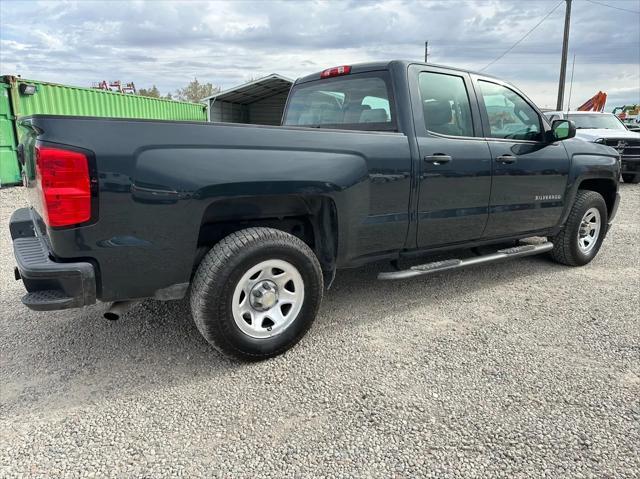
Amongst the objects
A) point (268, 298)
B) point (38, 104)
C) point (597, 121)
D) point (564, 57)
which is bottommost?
point (268, 298)

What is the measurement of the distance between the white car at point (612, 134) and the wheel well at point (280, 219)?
422 inches

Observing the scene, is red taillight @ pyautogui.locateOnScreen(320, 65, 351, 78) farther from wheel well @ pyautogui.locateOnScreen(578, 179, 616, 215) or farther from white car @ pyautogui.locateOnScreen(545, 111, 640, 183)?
white car @ pyautogui.locateOnScreen(545, 111, 640, 183)

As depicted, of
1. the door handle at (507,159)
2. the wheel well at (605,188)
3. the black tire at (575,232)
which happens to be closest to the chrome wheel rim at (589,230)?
the black tire at (575,232)

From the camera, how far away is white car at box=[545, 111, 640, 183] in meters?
12.1

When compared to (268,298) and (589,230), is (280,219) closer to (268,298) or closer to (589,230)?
(268,298)

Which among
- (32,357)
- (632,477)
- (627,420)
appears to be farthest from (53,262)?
(627,420)

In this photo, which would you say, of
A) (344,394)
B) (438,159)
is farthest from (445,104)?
(344,394)

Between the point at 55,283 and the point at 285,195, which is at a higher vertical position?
the point at 285,195

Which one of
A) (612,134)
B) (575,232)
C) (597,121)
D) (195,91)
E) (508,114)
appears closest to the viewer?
(508,114)

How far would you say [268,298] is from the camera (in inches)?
112

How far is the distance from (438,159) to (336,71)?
1212 millimetres

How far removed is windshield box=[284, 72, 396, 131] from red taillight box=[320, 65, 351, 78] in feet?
0.12

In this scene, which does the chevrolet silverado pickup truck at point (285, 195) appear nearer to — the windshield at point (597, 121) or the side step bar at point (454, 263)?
the side step bar at point (454, 263)

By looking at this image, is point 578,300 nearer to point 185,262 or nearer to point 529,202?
point 529,202
